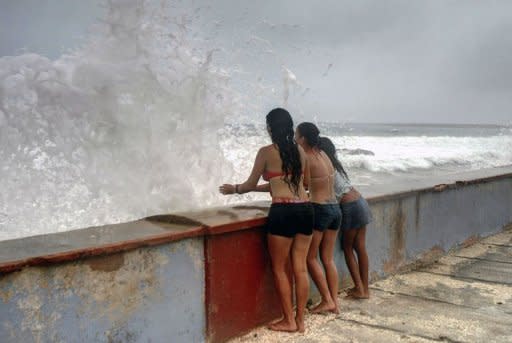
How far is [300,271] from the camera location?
13.5 feet

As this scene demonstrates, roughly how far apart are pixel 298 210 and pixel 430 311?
1.57 metres

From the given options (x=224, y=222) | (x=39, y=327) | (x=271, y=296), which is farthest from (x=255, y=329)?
(x=39, y=327)

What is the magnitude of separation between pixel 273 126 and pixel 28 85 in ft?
10.4

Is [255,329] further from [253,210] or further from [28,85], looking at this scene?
[28,85]

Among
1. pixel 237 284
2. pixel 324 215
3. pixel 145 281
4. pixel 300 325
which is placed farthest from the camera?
pixel 324 215

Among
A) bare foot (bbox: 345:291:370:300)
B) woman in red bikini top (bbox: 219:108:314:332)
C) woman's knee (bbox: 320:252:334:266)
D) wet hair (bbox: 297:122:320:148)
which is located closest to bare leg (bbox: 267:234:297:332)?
woman in red bikini top (bbox: 219:108:314:332)

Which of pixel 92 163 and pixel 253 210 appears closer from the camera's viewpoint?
pixel 253 210

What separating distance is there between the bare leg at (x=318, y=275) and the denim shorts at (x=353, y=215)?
17.1 inches

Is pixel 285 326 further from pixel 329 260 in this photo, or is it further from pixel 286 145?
pixel 286 145

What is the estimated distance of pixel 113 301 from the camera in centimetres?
298

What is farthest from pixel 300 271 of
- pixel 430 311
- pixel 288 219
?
pixel 430 311

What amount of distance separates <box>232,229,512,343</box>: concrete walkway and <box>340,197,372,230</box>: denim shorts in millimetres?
668

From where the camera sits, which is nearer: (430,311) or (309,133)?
(309,133)

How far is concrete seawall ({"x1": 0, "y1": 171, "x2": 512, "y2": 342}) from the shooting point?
2.61m
